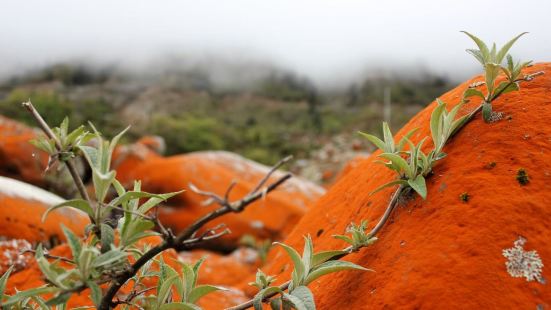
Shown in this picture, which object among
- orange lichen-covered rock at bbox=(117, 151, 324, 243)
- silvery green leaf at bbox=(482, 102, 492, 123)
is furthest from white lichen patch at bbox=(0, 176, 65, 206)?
orange lichen-covered rock at bbox=(117, 151, 324, 243)

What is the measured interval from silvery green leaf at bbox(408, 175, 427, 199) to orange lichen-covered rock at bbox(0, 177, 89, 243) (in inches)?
108

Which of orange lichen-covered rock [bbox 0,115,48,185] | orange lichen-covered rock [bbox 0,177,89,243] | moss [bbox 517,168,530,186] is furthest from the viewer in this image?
orange lichen-covered rock [bbox 0,115,48,185]

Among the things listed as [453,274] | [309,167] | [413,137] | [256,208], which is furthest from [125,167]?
[309,167]

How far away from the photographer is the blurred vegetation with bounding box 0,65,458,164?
31.5 meters

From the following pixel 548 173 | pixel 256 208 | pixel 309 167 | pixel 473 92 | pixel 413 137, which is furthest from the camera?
pixel 309 167

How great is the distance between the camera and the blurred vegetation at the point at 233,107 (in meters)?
31.5

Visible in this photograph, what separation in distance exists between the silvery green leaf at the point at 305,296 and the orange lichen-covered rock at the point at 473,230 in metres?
0.28

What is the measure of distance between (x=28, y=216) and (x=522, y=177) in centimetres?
347

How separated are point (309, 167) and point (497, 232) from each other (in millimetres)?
19226

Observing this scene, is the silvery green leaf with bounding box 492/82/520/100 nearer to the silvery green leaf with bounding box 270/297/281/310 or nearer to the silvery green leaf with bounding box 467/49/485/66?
the silvery green leaf with bounding box 467/49/485/66

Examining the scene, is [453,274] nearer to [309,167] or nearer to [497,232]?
[497,232]

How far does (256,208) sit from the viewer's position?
8.62 m

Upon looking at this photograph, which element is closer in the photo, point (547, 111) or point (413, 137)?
point (547, 111)

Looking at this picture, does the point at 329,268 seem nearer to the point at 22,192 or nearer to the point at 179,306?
the point at 179,306
